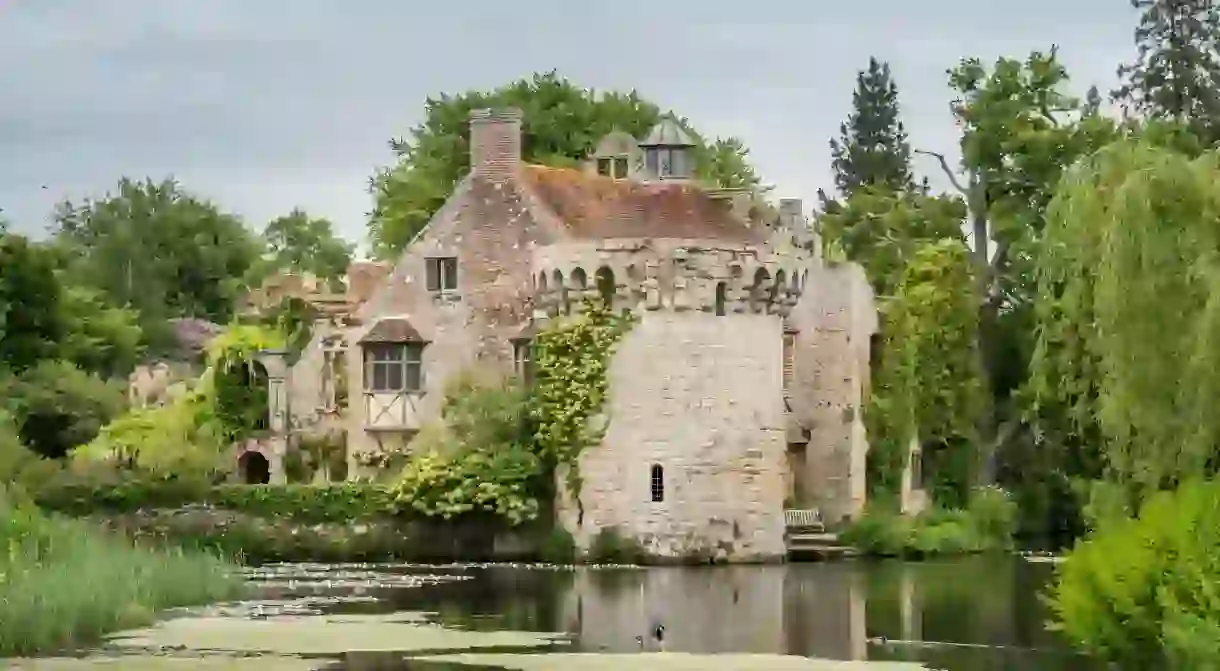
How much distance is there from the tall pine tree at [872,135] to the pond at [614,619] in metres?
35.9

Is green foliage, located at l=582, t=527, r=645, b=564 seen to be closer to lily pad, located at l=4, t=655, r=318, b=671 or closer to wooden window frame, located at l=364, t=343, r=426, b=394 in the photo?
wooden window frame, located at l=364, t=343, r=426, b=394

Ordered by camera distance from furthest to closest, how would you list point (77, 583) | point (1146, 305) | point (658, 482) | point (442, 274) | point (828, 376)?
point (828, 376), point (442, 274), point (658, 482), point (77, 583), point (1146, 305)

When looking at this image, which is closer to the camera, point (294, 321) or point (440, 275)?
point (440, 275)

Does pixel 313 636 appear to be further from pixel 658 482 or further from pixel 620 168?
pixel 620 168

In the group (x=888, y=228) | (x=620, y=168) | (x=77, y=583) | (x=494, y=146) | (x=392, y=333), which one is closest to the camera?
(x=77, y=583)

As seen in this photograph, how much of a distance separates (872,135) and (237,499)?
37.7 metres

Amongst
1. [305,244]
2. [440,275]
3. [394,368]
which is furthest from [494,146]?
[305,244]

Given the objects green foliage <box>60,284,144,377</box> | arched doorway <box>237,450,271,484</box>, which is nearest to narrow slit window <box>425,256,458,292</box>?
arched doorway <box>237,450,271,484</box>

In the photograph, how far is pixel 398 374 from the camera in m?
44.7

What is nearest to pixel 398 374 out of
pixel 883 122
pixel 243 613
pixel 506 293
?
pixel 506 293

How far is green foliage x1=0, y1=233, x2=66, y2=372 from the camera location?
5288 centimetres

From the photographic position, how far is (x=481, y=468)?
135ft

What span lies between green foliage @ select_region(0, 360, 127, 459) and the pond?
41.6 feet

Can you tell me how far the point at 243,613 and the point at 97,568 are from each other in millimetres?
2122
